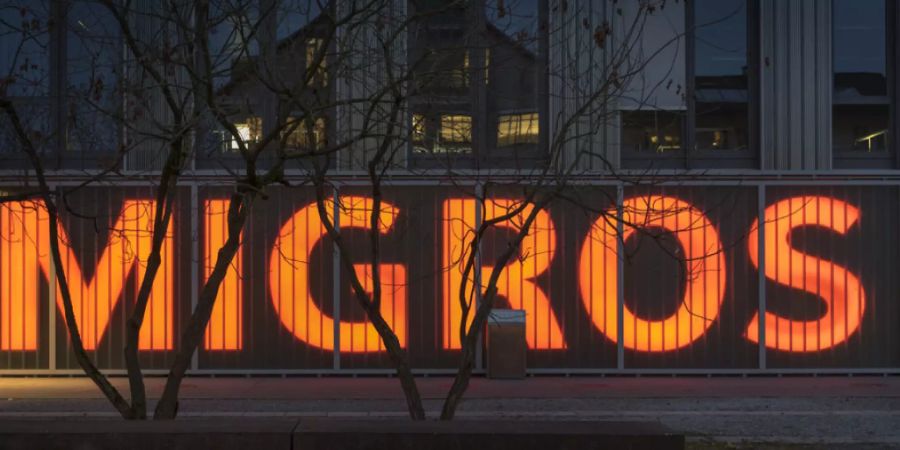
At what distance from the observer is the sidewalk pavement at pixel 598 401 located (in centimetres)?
1053

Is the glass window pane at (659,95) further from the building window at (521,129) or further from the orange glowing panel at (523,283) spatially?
the orange glowing panel at (523,283)

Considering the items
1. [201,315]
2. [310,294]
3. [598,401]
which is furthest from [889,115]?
[201,315]

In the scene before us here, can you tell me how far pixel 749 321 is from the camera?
14742 mm

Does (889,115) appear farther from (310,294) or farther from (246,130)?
(246,130)

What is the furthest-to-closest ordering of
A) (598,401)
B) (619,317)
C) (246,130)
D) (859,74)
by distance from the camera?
(859,74), (619,317), (246,130), (598,401)

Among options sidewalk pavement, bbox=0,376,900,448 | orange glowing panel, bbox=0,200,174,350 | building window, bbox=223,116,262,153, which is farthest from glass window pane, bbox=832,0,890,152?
orange glowing panel, bbox=0,200,174,350

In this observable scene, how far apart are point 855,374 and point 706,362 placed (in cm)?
235

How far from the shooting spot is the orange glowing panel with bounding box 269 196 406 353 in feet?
48.4

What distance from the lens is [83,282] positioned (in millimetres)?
14797

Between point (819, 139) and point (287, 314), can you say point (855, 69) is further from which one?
point (287, 314)

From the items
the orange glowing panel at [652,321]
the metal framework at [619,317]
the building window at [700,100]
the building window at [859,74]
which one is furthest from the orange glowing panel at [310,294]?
the building window at [859,74]

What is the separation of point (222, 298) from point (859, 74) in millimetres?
10943

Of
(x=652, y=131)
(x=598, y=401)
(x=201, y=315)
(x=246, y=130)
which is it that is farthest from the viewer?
(x=652, y=131)

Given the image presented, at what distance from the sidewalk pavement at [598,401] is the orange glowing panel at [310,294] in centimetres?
65
